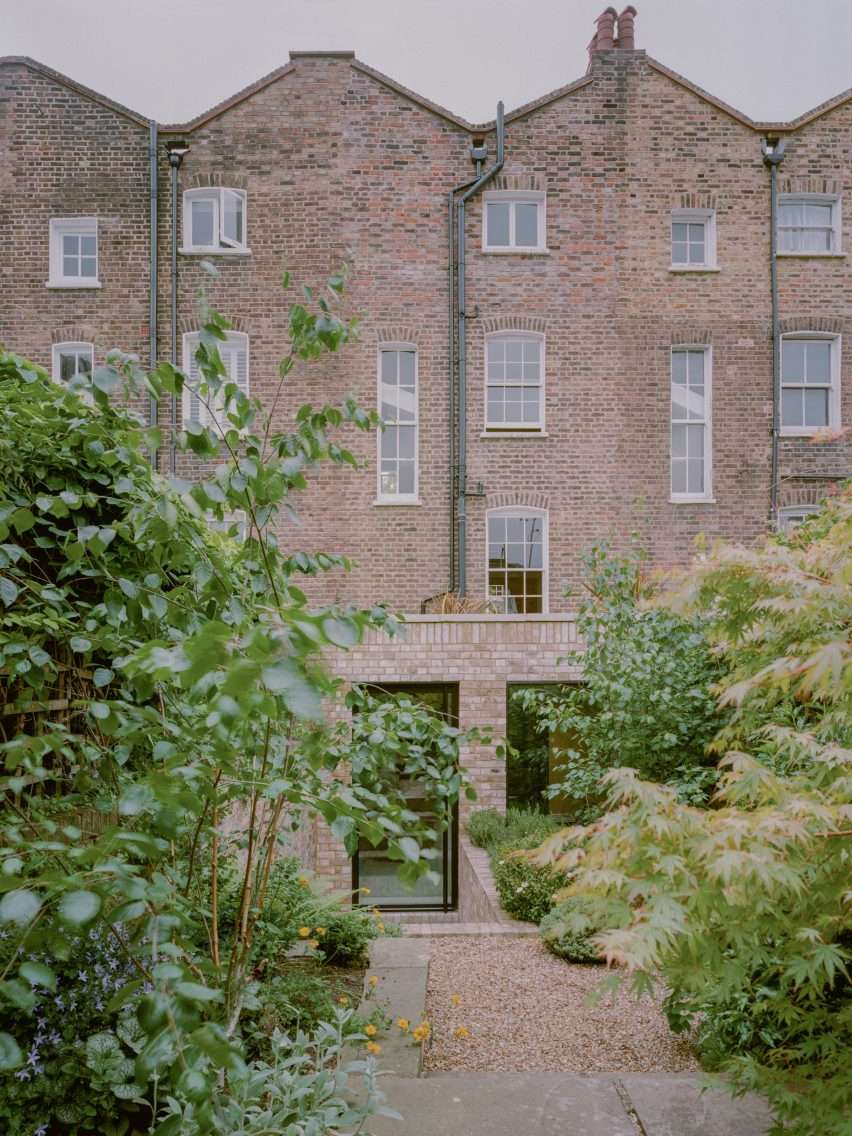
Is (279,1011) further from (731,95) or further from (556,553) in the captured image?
(731,95)

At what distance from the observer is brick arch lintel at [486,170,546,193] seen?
43.2ft

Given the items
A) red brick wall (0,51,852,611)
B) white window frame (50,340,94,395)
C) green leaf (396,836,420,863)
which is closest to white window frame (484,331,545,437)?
red brick wall (0,51,852,611)

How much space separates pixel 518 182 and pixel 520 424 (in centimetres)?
409

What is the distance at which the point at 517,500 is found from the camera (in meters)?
13.1

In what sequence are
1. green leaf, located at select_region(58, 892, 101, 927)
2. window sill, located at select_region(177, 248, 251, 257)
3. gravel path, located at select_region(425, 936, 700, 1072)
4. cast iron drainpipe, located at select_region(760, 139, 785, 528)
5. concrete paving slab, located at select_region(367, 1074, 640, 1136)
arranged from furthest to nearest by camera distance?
cast iron drainpipe, located at select_region(760, 139, 785, 528) < window sill, located at select_region(177, 248, 251, 257) < gravel path, located at select_region(425, 936, 700, 1072) < concrete paving slab, located at select_region(367, 1074, 640, 1136) < green leaf, located at select_region(58, 892, 101, 927)

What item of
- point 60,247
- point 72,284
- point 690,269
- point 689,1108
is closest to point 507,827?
point 689,1108

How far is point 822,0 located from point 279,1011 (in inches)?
682

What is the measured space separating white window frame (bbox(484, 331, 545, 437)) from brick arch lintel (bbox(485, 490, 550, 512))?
990mm

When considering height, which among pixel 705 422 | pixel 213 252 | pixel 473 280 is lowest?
pixel 705 422

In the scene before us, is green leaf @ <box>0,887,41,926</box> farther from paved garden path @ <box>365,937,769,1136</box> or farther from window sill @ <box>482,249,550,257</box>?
window sill @ <box>482,249,550,257</box>

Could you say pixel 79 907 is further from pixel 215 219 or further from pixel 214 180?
pixel 214 180

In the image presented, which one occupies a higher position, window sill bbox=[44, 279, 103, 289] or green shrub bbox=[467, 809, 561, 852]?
window sill bbox=[44, 279, 103, 289]

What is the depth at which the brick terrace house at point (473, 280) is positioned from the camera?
516 inches

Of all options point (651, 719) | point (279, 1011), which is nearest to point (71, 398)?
point (279, 1011)
